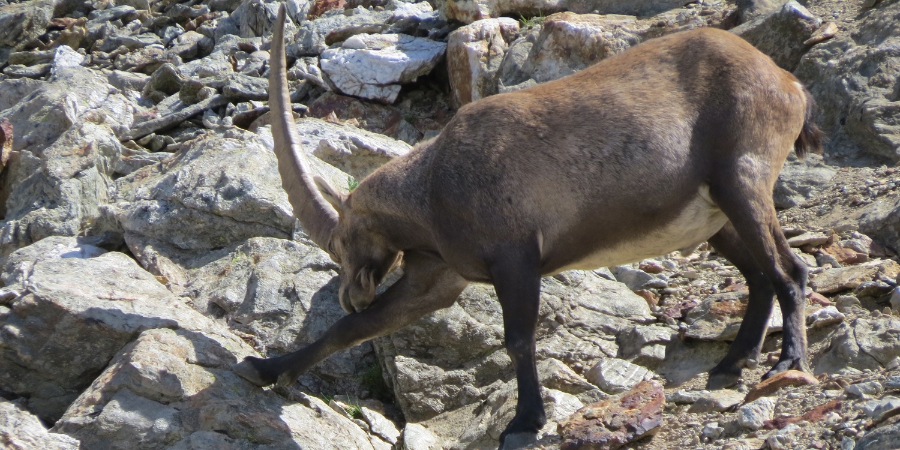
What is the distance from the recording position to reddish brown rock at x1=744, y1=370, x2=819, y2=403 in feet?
17.8

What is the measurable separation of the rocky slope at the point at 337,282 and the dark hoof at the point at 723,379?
14 cm

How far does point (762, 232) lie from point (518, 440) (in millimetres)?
2076

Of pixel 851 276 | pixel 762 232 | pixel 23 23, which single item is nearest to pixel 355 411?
pixel 762 232

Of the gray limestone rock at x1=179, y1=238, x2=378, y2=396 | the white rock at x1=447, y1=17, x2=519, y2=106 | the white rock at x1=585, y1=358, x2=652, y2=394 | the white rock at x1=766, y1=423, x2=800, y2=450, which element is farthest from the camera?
the white rock at x1=447, y1=17, x2=519, y2=106

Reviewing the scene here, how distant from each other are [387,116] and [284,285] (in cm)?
443

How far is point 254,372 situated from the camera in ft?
20.0

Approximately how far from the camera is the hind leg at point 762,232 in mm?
6000

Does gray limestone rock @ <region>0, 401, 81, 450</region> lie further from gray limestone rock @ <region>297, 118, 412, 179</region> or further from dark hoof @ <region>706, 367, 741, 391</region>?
gray limestone rock @ <region>297, 118, 412, 179</region>

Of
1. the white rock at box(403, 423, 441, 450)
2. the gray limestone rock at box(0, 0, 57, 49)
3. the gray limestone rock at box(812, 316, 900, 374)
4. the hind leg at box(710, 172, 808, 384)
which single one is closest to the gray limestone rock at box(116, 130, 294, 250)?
the white rock at box(403, 423, 441, 450)

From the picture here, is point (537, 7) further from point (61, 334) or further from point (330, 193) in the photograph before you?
point (61, 334)

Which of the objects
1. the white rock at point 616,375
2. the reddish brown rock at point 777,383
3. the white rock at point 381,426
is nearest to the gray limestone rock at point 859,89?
the white rock at point 616,375

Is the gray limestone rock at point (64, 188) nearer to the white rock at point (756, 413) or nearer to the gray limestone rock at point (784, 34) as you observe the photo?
the white rock at point (756, 413)

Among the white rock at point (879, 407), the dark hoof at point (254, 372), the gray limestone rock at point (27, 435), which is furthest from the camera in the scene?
the dark hoof at point (254, 372)

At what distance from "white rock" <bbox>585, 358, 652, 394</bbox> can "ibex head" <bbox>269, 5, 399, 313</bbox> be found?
165 cm
